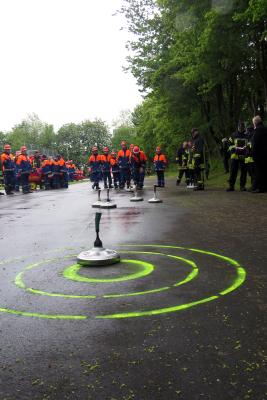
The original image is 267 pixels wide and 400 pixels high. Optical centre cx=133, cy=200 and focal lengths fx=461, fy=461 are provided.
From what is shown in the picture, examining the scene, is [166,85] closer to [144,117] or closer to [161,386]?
[161,386]

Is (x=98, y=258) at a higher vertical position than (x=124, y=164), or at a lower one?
lower

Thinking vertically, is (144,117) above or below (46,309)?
above

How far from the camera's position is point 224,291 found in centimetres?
445

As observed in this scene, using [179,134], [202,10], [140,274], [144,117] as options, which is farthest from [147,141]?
[140,274]

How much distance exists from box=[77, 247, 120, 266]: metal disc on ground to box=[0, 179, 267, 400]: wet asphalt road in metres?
0.16

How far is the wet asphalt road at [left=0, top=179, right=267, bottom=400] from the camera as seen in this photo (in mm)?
2654

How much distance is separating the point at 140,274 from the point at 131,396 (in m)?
2.73

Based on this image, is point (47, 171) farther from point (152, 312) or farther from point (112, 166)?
point (152, 312)

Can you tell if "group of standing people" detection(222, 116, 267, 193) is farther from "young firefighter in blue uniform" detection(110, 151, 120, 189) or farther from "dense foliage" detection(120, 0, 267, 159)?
"young firefighter in blue uniform" detection(110, 151, 120, 189)

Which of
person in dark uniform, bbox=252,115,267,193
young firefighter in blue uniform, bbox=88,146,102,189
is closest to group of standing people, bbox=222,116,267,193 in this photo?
person in dark uniform, bbox=252,115,267,193

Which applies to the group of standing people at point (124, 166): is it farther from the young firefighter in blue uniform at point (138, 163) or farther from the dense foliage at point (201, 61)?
the dense foliage at point (201, 61)

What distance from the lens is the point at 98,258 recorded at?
5.83 m

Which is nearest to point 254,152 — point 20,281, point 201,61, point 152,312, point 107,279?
point 201,61

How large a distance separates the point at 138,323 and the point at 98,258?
2280 mm
